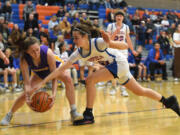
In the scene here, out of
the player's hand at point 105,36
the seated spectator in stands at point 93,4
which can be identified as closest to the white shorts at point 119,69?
the player's hand at point 105,36

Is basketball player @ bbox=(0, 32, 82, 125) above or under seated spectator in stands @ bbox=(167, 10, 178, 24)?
under

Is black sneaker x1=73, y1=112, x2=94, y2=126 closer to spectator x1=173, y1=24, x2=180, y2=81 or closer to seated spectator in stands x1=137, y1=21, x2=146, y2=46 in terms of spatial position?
spectator x1=173, y1=24, x2=180, y2=81

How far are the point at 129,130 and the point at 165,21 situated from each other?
10.3m

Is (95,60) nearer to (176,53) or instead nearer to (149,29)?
(176,53)

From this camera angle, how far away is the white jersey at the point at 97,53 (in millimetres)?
3797

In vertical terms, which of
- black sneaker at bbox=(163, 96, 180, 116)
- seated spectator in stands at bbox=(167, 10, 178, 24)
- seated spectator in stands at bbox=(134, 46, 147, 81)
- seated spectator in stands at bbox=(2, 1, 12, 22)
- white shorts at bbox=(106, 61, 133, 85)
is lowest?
seated spectator in stands at bbox=(134, 46, 147, 81)

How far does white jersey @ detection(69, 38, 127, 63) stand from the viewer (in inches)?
149

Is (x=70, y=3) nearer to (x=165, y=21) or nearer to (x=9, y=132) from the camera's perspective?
(x=165, y=21)

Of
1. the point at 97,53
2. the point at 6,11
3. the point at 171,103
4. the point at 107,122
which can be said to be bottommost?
the point at 107,122

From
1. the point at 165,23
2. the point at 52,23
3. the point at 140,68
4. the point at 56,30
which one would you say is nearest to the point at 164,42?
the point at 165,23

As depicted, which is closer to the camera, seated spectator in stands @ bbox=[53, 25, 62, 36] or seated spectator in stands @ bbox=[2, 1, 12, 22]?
seated spectator in stands @ bbox=[53, 25, 62, 36]

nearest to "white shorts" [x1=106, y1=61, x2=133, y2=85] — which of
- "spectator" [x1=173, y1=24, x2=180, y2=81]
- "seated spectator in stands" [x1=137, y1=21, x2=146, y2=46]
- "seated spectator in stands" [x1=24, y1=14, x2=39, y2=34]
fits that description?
"spectator" [x1=173, y1=24, x2=180, y2=81]

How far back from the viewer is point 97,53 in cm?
386

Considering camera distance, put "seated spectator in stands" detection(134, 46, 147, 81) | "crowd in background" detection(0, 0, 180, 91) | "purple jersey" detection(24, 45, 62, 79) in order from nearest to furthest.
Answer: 1. "purple jersey" detection(24, 45, 62, 79)
2. "crowd in background" detection(0, 0, 180, 91)
3. "seated spectator in stands" detection(134, 46, 147, 81)
